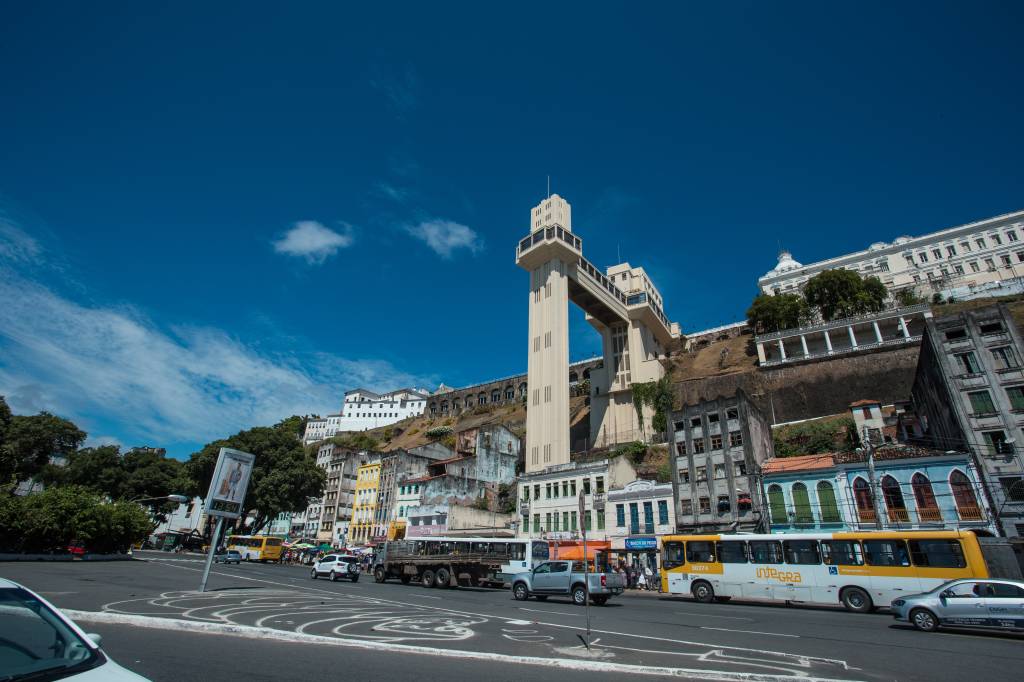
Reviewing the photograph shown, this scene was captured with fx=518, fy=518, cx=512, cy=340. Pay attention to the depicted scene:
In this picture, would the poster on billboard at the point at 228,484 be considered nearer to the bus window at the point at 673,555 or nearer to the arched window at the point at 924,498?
the bus window at the point at 673,555

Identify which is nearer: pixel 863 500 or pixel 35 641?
pixel 35 641

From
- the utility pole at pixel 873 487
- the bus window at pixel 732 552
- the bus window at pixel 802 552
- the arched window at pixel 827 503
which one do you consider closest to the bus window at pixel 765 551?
the bus window at pixel 802 552

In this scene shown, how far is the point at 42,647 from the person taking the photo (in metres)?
3.76

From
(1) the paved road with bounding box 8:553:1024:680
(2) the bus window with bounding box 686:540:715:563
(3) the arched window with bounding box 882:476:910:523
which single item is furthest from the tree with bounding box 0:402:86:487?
(3) the arched window with bounding box 882:476:910:523

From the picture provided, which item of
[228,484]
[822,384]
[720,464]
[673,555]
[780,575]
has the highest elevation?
[822,384]

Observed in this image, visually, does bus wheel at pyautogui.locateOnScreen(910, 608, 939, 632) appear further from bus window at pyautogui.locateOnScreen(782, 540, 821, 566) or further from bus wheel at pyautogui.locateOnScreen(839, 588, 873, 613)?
bus window at pyautogui.locateOnScreen(782, 540, 821, 566)

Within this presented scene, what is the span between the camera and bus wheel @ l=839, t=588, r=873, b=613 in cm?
1958

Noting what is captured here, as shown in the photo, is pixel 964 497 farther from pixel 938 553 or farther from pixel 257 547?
pixel 257 547

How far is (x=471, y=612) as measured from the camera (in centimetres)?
1608

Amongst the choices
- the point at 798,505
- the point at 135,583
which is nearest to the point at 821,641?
the point at 135,583

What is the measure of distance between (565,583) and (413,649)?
13.6 meters

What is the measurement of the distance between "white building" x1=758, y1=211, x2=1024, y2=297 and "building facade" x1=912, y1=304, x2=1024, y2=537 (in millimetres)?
44308

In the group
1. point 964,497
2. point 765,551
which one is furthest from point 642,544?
point 964,497

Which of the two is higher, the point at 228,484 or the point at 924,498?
the point at 924,498
